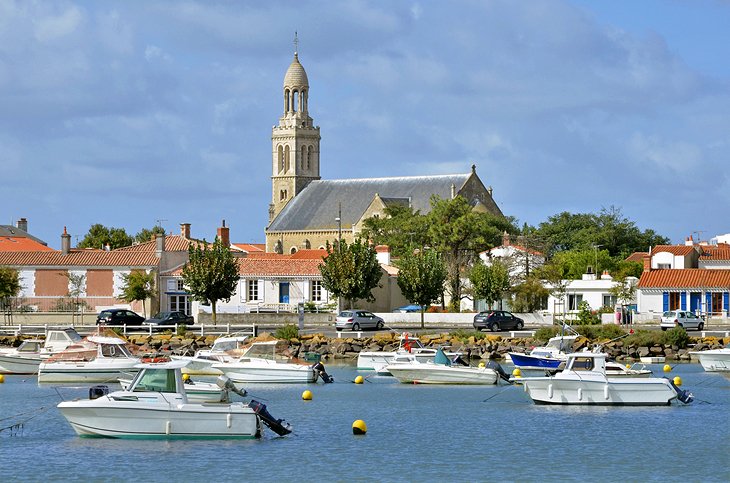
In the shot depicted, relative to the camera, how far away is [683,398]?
135ft

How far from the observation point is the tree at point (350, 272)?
74.9m

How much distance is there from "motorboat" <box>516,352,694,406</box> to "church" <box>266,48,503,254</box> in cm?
7706

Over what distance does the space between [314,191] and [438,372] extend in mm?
100361

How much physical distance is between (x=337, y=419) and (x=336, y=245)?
40.5 metres

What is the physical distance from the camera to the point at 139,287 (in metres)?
80.8

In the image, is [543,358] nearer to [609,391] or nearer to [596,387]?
[609,391]

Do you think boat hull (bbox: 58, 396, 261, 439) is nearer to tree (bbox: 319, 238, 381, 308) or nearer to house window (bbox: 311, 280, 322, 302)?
tree (bbox: 319, 238, 381, 308)

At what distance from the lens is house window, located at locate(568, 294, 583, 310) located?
271 ft

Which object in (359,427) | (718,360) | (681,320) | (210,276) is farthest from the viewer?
(210,276)

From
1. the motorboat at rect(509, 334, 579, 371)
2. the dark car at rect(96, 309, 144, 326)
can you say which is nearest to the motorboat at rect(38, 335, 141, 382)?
the motorboat at rect(509, 334, 579, 371)

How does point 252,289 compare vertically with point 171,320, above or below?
above

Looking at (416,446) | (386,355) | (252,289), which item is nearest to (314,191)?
(252,289)

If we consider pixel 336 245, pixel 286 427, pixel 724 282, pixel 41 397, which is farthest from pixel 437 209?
pixel 286 427

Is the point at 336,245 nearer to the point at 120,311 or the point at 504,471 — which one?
the point at 120,311
